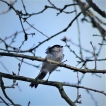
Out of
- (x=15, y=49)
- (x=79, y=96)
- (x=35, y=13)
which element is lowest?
(x=79, y=96)

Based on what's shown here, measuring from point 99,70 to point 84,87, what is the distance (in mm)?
253

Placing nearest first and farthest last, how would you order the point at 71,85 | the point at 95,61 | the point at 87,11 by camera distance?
the point at 87,11 < the point at 95,61 < the point at 71,85

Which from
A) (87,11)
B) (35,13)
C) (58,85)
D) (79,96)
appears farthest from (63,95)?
(87,11)

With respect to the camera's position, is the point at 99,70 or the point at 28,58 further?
the point at 28,58

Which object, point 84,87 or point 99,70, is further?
point 84,87

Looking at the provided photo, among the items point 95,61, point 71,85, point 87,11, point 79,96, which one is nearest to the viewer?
point 87,11

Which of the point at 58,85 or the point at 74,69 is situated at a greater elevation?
the point at 74,69

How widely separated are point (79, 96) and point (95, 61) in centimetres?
56

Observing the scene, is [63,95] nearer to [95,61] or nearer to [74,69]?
[74,69]

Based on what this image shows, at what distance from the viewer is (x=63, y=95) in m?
1.89

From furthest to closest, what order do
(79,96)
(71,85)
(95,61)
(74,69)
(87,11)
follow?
(79,96), (71,85), (74,69), (95,61), (87,11)

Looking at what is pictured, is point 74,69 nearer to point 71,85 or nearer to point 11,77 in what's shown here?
point 71,85

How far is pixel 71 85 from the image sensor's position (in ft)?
6.33

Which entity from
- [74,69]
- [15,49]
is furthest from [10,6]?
[74,69]
